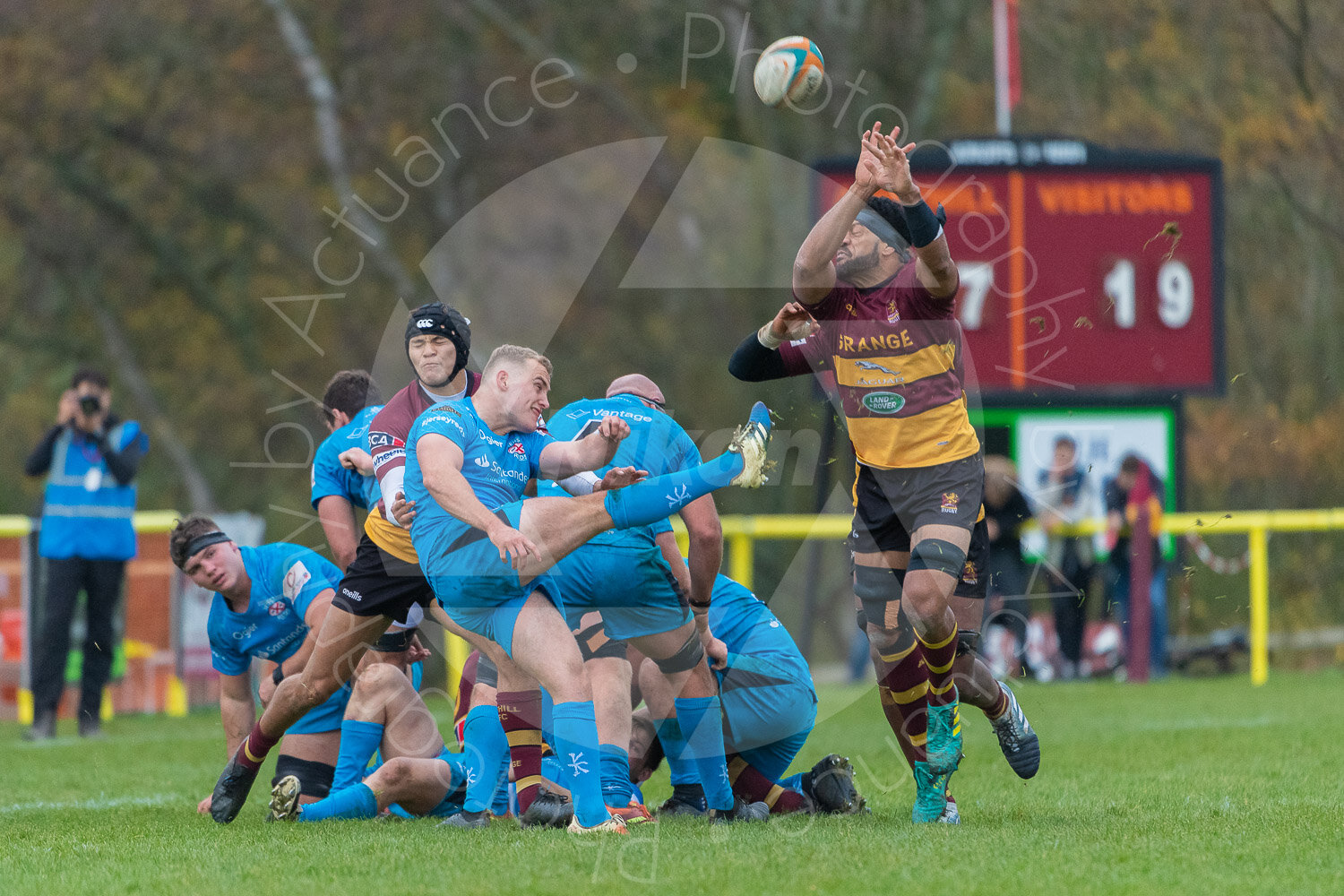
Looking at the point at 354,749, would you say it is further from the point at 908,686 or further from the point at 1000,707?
the point at 1000,707

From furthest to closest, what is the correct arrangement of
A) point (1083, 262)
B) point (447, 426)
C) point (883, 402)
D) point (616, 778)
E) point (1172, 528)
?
point (1083, 262) < point (1172, 528) < point (883, 402) < point (616, 778) < point (447, 426)

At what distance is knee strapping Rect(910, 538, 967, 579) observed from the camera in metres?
6.41

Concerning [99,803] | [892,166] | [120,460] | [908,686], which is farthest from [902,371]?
[120,460]

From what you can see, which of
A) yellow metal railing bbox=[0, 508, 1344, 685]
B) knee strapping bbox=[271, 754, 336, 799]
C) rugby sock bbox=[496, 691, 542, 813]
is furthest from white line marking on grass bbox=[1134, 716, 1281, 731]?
knee strapping bbox=[271, 754, 336, 799]

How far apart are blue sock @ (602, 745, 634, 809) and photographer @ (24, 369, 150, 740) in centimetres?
591

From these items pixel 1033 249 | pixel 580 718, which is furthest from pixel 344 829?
pixel 1033 249

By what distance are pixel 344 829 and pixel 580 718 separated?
1248mm

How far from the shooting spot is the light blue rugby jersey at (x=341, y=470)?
781 cm

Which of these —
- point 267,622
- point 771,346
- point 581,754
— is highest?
point 771,346

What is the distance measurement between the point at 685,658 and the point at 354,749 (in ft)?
5.25

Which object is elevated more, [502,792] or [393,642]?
[393,642]

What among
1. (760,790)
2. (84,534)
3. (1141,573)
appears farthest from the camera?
(1141,573)

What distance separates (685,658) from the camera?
6.79m

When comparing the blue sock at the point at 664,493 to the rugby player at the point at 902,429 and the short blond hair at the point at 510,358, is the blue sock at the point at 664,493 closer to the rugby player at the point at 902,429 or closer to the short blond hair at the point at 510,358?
the short blond hair at the point at 510,358
